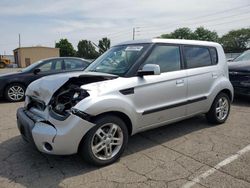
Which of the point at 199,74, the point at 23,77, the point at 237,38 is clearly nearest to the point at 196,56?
the point at 199,74

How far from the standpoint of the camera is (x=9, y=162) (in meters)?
3.59

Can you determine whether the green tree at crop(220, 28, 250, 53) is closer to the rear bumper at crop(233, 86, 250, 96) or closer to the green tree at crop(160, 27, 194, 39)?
the green tree at crop(160, 27, 194, 39)

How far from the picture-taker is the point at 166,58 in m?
4.25

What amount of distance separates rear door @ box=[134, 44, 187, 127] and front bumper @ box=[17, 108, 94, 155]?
3.12ft

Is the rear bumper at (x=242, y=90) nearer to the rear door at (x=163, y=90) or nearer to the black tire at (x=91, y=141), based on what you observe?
the rear door at (x=163, y=90)

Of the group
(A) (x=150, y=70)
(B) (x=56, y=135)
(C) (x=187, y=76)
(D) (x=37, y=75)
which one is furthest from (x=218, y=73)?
(D) (x=37, y=75)

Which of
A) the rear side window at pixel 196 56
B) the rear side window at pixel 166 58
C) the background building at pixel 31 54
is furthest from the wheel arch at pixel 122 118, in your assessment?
the background building at pixel 31 54

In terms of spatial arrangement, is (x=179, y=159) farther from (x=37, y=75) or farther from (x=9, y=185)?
(x=37, y=75)

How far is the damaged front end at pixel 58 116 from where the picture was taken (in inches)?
123

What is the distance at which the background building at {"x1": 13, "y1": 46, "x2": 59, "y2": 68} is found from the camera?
1980 inches

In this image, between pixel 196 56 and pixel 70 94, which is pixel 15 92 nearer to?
pixel 70 94

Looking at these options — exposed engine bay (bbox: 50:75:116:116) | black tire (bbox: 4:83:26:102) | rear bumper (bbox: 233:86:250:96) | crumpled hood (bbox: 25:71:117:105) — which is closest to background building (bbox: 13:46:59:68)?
black tire (bbox: 4:83:26:102)

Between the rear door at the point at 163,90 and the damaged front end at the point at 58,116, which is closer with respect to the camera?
the damaged front end at the point at 58,116

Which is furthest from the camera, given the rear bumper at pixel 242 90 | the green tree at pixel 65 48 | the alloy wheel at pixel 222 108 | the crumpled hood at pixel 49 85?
the green tree at pixel 65 48
